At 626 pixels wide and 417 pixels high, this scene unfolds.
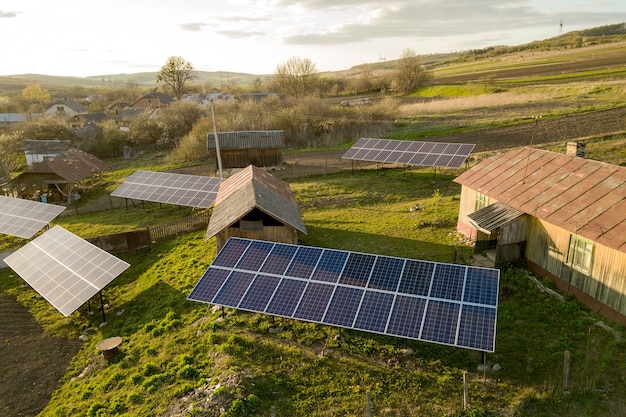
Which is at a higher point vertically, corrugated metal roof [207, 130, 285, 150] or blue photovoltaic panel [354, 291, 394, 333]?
corrugated metal roof [207, 130, 285, 150]

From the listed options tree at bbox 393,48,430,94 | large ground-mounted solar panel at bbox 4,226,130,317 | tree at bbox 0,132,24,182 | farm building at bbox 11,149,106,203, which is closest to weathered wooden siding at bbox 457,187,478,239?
large ground-mounted solar panel at bbox 4,226,130,317

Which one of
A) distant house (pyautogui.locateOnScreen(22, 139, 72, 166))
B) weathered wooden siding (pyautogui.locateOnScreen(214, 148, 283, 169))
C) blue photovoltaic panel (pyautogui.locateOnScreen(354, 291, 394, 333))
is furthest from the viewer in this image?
distant house (pyautogui.locateOnScreen(22, 139, 72, 166))

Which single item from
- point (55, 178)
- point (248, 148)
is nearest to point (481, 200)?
point (248, 148)

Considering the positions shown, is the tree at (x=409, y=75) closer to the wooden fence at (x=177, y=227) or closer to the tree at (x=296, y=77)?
the tree at (x=296, y=77)

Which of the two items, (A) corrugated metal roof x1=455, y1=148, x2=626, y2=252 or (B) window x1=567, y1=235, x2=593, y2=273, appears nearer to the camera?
(A) corrugated metal roof x1=455, y1=148, x2=626, y2=252

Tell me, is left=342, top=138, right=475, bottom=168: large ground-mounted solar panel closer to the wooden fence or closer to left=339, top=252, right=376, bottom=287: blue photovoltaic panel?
the wooden fence

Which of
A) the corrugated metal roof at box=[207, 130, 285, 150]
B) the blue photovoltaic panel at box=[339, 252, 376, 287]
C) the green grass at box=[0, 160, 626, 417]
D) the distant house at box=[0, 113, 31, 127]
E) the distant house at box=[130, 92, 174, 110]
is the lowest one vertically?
the green grass at box=[0, 160, 626, 417]

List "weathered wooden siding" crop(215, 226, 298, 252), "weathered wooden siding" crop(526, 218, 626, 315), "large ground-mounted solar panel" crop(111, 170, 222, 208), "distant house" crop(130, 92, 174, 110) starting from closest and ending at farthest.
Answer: "weathered wooden siding" crop(526, 218, 626, 315), "weathered wooden siding" crop(215, 226, 298, 252), "large ground-mounted solar panel" crop(111, 170, 222, 208), "distant house" crop(130, 92, 174, 110)
